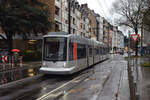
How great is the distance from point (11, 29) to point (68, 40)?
1416cm

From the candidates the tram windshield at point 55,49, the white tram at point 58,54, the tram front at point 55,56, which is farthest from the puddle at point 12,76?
the tram windshield at point 55,49

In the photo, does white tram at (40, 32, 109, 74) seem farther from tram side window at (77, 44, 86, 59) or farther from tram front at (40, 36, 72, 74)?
tram side window at (77, 44, 86, 59)

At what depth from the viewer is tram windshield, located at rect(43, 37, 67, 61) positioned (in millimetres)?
12141

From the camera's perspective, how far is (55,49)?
40.2 feet

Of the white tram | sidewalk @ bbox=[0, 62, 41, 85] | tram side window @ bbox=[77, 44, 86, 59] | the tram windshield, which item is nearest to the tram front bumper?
the white tram

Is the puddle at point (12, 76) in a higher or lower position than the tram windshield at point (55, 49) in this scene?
lower

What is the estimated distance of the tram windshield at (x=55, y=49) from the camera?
12141mm

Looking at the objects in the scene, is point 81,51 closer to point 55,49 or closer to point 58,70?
point 55,49

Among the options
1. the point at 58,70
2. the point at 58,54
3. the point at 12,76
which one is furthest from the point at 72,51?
the point at 12,76

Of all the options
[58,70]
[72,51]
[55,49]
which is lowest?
[58,70]

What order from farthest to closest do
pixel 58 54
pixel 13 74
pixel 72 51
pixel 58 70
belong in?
pixel 13 74, pixel 72 51, pixel 58 54, pixel 58 70

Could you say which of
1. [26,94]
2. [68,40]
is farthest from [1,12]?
[26,94]

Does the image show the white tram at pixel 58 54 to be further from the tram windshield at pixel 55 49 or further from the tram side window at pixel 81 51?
the tram side window at pixel 81 51

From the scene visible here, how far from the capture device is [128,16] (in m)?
42.5
